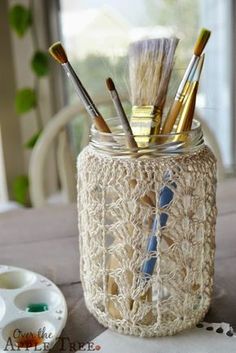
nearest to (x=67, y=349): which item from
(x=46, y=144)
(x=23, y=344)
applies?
(x=23, y=344)

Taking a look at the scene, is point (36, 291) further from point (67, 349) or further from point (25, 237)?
point (25, 237)

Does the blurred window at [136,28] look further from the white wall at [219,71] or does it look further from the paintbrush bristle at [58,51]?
the paintbrush bristle at [58,51]

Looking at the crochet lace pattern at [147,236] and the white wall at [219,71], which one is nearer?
the crochet lace pattern at [147,236]

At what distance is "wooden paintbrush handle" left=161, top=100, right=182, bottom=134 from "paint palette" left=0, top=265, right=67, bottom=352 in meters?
0.20

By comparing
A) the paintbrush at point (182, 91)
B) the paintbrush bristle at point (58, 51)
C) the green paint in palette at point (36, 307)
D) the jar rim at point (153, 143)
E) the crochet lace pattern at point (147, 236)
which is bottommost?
the green paint in palette at point (36, 307)

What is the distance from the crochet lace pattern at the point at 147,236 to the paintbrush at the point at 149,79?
34mm

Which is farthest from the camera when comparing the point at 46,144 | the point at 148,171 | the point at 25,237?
the point at 46,144

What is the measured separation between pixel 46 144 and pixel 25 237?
0.36 metres

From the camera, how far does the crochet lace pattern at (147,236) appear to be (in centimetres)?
41

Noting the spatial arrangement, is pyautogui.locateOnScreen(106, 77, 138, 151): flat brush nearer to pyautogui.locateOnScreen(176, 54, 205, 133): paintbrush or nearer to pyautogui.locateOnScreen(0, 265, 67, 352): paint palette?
pyautogui.locateOnScreen(176, 54, 205, 133): paintbrush

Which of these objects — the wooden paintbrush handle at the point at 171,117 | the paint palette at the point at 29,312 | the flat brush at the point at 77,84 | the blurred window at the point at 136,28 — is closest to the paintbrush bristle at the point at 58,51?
the flat brush at the point at 77,84

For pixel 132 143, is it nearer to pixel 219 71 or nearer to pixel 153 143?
pixel 153 143

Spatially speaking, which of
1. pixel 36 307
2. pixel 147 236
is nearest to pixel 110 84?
pixel 147 236

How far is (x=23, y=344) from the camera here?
0.44m
